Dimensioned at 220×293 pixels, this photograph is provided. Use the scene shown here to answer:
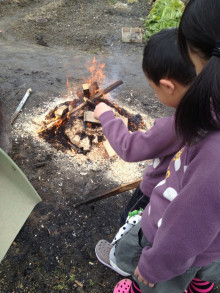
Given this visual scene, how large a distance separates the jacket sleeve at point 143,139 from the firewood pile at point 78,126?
154 centimetres

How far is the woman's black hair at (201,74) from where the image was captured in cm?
85

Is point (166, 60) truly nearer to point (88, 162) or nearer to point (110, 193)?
point (110, 193)

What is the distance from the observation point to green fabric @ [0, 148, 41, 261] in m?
1.79

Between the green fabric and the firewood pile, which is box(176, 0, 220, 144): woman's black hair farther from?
the firewood pile

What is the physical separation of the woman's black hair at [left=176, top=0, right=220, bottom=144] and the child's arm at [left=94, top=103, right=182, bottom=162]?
1.90 ft

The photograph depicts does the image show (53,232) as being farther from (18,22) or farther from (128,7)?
(128,7)

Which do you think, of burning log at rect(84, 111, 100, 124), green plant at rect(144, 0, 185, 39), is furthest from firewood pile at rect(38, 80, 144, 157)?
green plant at rect(144, 0, 185, 39)

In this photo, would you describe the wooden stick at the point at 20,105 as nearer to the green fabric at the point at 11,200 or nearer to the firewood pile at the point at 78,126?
the firewood pile at the point at 78,126

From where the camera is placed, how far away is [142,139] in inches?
68.6

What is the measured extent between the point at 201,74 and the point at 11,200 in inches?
62.8

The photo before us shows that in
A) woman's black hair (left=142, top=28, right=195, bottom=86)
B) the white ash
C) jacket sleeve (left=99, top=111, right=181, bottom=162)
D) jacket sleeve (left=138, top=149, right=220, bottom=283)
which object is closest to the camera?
jacket sleeve (left=138, top=149, right=220, bottom=283)

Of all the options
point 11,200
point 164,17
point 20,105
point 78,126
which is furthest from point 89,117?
point 164,17

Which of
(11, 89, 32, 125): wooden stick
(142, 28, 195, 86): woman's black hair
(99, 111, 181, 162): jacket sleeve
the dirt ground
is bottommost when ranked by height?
the dirt ground

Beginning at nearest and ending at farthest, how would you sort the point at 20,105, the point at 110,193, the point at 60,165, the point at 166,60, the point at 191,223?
the point at 191,223, the point at 166,60, the point at 110,193, the point at 60,165, the point at 20,105
